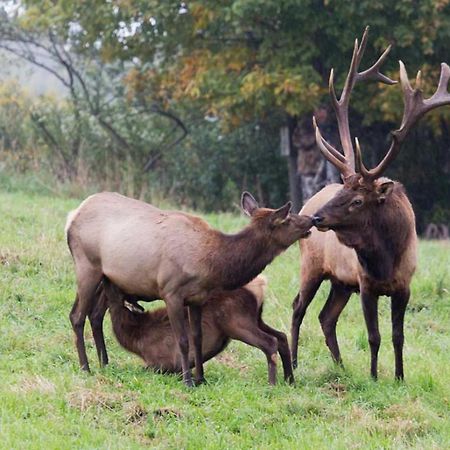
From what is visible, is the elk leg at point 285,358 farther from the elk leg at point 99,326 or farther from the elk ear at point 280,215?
the elk leg at point 99,326

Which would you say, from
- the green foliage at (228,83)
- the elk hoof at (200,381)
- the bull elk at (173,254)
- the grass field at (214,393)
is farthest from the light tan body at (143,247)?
the green foliage at (228,83)

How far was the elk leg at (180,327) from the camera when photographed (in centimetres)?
754

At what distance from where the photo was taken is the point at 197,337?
25.3 feet

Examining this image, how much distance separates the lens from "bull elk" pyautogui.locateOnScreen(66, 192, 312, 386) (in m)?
7.61

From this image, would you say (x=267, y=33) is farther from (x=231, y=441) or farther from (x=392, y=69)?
(x=231, y=441)

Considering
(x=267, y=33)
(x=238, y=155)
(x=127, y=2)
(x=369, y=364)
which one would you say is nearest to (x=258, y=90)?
(x=267, y=33)

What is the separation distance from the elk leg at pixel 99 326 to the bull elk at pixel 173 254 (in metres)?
0.08

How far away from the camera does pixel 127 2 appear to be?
58.0 feet

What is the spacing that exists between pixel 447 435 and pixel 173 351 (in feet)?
7.28

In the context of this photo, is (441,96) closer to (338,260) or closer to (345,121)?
(345,121)

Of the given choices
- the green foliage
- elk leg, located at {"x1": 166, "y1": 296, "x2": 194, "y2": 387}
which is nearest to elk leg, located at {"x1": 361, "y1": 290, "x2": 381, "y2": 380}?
elk leg, located at {"x1": 166, "y1": 296, "x2": 194, "y2": 387}

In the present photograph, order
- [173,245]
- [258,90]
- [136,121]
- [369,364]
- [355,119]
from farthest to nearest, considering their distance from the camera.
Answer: [136,121] < [355,119] < [258,90] < [369,364] < [173,245]

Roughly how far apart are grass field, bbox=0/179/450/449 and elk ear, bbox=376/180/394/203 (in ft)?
4.34

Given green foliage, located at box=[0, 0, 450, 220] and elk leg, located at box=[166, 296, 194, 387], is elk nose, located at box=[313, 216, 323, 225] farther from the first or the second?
green foliage, located at box=[0, 0, 450, 220]
